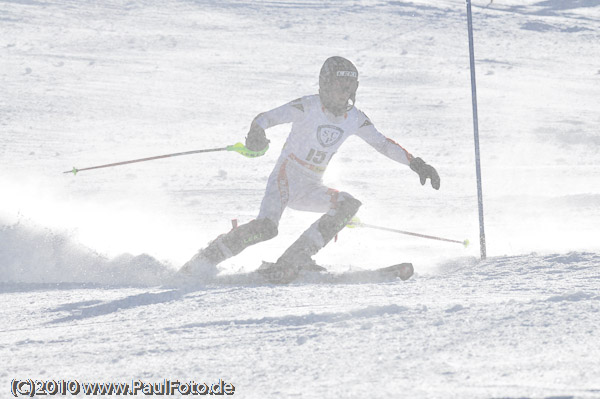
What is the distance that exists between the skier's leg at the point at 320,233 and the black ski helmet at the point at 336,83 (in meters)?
0.61

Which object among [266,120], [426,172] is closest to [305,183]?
[266,120]

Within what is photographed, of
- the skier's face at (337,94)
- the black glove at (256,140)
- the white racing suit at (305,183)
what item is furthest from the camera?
the skier's face at (337,94)

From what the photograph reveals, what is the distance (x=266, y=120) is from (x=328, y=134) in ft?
1.41

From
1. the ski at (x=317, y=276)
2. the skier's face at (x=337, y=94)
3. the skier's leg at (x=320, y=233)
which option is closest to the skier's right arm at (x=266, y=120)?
the skier's face at (x=337, y=94)

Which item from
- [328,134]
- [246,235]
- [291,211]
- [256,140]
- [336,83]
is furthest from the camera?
[291,211]

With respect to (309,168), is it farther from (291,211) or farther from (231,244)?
(291,211)

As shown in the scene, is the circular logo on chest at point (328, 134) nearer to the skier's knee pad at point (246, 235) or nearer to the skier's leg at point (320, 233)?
the skier's leg at point (320, 233)

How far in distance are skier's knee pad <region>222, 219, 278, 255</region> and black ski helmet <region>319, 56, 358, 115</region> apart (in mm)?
873

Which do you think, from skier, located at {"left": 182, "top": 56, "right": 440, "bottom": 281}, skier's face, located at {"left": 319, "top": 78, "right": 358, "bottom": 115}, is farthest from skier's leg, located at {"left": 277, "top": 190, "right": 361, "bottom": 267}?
skier's face, located at {"left": 319, "top": 78, "right": 358, "bottom": 115}

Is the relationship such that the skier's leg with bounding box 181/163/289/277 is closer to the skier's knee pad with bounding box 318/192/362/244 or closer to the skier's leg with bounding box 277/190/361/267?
the skier's leg with bounding box 277/190/361/267

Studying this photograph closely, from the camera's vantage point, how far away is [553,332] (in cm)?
307

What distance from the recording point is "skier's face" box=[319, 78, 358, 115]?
16.9 feet

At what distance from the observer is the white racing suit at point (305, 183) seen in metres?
5.04

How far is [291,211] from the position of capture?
32.1 feet
